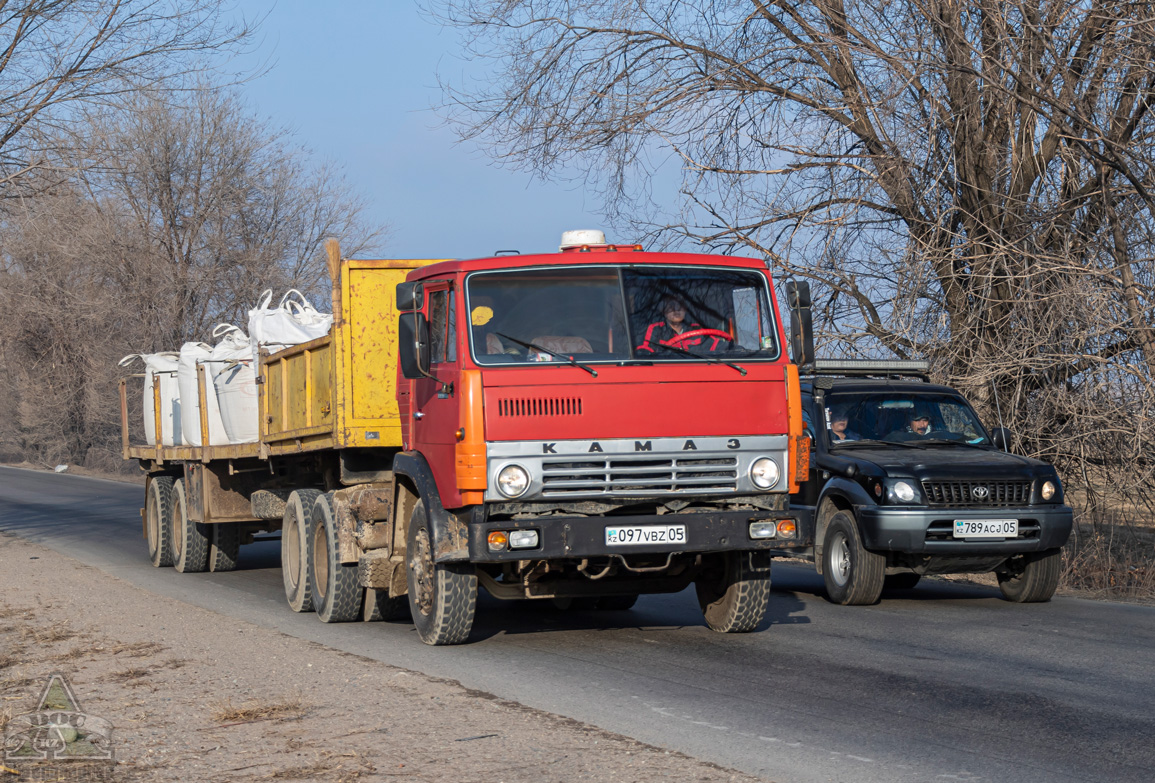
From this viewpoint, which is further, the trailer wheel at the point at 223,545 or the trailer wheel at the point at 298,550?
the trailer wheel at the point at 223,545

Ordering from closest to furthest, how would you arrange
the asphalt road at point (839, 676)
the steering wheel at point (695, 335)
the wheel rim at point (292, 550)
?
the asphalt road at point (839, 676)
the steering wheel at point (695, 335)
the wheel rim at point (292, 550)

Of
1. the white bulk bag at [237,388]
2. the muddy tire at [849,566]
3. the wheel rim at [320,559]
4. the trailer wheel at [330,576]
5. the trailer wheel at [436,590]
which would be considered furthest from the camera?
the white bulk bag at [237,388]

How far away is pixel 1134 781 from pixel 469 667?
13.4ft

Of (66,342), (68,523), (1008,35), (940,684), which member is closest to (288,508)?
(940,684)

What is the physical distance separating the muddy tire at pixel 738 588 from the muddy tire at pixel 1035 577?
2964 mm

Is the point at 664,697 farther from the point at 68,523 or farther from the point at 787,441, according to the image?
the point at 68,523

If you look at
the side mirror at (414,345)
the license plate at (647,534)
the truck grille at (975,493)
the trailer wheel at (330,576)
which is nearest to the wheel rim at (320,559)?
the trailer wheel at (330,576)

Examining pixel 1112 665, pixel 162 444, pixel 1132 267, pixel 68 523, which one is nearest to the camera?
pixel 1112 665

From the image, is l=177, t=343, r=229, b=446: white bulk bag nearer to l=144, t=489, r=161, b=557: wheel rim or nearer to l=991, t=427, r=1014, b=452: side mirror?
l=144, t=489, r=161, b=557: wheel rim

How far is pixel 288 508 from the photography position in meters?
11.6

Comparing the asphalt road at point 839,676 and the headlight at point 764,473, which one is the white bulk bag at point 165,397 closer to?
the asphalt road at point 839,676

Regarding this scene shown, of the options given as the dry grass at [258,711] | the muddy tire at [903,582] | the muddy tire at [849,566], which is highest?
the muddy tire at [849,566]

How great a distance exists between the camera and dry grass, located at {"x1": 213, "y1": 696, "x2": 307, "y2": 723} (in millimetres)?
6547

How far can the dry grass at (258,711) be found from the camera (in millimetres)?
6547
